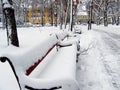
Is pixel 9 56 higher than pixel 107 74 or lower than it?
higher

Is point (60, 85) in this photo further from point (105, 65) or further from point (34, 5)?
point (34, 5)

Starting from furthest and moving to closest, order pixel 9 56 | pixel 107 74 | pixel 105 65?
pixel 105 65 → pixel 107 74 → pixel 9 56

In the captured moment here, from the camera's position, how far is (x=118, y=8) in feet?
286

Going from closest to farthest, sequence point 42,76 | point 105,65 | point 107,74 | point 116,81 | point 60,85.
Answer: point 60,85 < point 42,76 < point 116,81 < point 107,74 < point 105,65

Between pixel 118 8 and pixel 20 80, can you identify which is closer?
pixel 20 80

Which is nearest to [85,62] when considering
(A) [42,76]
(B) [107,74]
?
(B) [107,74]

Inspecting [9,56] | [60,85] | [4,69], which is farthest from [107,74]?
[9,56]

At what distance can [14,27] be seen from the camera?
32.4ft

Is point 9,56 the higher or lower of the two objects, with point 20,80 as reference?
higher

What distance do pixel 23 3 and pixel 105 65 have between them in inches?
3039

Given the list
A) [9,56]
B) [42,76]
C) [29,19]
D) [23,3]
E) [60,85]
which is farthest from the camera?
[29,19]

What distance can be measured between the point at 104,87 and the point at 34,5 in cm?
8358

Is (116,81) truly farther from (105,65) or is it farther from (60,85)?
(60,85)

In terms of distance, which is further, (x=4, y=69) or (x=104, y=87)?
(x=104, y=87)
